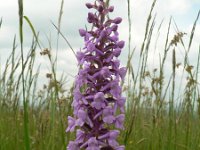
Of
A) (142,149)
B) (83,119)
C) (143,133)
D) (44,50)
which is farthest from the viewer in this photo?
(143,133)

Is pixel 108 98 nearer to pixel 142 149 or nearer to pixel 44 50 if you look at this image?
pixel 44 50

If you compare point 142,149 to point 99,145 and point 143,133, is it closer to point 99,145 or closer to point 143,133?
point 143,133

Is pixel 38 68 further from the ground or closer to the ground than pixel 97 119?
further from the ground

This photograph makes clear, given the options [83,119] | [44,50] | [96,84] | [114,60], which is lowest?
[83,119]

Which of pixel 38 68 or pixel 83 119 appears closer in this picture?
pixel 83 119

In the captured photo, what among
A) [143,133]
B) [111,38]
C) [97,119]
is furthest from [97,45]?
[143,133]

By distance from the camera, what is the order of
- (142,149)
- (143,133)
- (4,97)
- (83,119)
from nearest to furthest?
(83,119) → (142,149) → (4,97) → (143,133)
